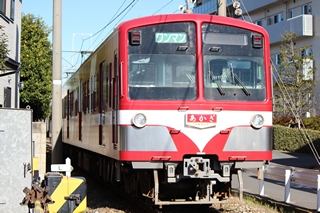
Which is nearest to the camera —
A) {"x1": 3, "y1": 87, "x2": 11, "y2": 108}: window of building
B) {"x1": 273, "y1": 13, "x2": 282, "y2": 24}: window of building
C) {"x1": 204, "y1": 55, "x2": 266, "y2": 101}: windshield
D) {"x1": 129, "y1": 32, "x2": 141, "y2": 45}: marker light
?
{"x1": 129, "y1": 32, "x2": 141, "y2": 45}: marker light

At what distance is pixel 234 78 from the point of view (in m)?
9.38

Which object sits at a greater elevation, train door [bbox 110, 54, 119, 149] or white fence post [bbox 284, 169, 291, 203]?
train door [bbox 110, 54, 119, 149]

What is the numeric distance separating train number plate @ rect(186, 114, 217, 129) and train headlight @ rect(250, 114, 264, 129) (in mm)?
655

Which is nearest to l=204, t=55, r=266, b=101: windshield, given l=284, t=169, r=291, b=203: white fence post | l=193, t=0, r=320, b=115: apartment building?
l=284, t=169, r=291, b=203: white fence post

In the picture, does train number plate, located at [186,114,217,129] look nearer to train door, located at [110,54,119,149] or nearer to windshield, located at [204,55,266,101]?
windshield, located at [204,55,266,101]

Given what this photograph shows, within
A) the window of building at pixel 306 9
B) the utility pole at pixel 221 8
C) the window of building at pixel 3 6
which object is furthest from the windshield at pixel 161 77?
the window of building at pixel 306 9

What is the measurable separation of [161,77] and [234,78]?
121cm

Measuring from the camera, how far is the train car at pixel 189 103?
9.01 metres

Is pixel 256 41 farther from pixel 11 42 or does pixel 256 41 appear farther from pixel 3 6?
pixel 11 42

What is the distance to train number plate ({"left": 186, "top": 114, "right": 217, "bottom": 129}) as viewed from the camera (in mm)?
9047

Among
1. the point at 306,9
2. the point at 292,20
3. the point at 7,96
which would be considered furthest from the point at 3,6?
the point at 306,9

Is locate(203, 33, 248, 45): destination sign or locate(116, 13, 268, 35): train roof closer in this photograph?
locate(116, 13, 268, 35): train roof

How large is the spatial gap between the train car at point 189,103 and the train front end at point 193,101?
0.05ft

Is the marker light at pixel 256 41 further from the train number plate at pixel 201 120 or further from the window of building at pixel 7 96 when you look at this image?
the window of building at pixel 7 96
